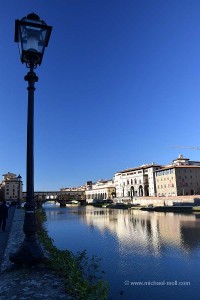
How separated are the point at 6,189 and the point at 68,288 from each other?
165222 mm

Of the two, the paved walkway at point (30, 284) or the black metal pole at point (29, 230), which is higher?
the black metal pole at point (29, 230)

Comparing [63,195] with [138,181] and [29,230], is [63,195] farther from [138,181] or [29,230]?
[29,230]

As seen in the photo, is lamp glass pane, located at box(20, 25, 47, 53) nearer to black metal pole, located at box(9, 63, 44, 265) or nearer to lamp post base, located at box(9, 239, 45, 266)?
black metal pole, located at box(9, 63, 44, 265)

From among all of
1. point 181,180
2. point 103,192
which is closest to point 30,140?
point 181,180

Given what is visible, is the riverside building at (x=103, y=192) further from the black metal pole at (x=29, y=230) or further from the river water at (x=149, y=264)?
the black metal pole at (x=29, y=230)

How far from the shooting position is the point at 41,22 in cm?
662

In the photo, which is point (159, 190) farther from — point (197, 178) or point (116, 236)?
point (116, 236)

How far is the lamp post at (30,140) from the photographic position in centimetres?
655

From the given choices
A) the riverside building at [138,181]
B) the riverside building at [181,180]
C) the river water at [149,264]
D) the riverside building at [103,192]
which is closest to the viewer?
the river water at [149,264]

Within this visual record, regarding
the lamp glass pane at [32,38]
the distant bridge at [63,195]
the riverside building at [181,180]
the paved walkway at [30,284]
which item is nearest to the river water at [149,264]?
the paved walkway at [30,284]

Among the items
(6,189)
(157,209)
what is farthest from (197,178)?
(6,189)

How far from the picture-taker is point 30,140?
6836mm

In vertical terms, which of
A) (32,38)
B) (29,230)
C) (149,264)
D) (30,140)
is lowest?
(149,264)

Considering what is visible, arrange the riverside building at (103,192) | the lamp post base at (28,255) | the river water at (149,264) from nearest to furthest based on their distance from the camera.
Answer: the lamp post base at (28,255), the river water at (149,264), the riverside building at (103,192)
